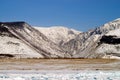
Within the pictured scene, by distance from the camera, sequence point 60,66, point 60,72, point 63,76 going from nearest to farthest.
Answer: point 63,76, point 60,72, point 60,66

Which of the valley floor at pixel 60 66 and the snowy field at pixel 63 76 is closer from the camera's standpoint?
the snowy field at pixel 63 76

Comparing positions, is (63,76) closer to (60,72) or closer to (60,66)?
(60,72)

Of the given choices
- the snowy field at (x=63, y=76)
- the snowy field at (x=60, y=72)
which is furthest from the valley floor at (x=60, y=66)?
the snowy field at (x=63, y=76)

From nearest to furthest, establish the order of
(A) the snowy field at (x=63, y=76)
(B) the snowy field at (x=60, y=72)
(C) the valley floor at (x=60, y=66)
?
(A) the snowy field at (x=63, y=76) < (B) the snowy field at (x=60, y=72) < (C) the valley floor at (x=60, y=66)

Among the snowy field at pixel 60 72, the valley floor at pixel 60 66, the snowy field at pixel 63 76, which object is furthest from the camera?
the valley floor at pixel 60 66

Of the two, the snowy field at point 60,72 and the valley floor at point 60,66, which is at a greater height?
the snowy field at point 60,72

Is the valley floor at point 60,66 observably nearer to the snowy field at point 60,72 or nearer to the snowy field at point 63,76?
the snowy field at point 60,72

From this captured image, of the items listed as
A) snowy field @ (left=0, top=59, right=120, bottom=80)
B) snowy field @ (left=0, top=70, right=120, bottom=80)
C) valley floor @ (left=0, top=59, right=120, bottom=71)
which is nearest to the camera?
snowy field @ (left=0, top=70, right=120, bottom=80)

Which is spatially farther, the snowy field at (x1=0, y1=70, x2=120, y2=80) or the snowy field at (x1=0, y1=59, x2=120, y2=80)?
the snowy field at (x1=0, y1=59, x2=120, y2=80)

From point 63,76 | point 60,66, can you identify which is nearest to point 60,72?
point 63,76

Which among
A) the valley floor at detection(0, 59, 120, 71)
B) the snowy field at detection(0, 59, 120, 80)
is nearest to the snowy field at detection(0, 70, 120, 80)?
the snowy field at detection(0, 59, 120, 80)

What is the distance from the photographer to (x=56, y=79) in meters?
44.6

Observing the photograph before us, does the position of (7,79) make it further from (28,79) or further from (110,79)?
(110,79)

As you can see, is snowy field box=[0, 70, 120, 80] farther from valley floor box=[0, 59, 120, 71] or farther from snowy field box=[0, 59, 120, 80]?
valley floor box=[0, 59, 120, 71]
